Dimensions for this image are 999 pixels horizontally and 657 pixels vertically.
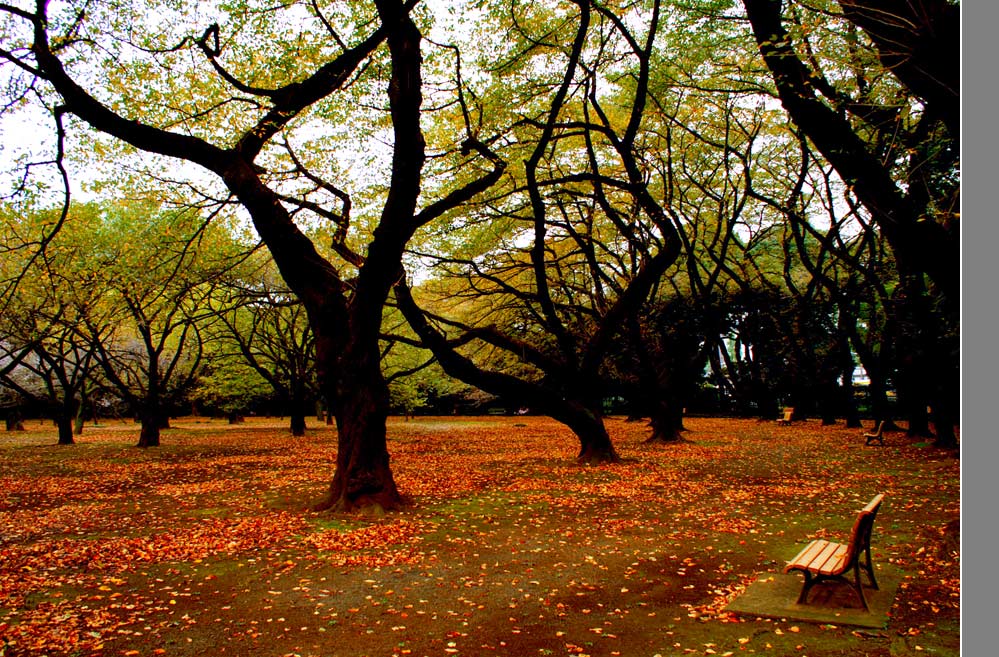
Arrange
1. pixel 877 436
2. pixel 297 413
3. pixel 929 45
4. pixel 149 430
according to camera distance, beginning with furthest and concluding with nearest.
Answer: pixel 297 413 → pixel 149 430 → pixel 877 436 → pixel 929 45

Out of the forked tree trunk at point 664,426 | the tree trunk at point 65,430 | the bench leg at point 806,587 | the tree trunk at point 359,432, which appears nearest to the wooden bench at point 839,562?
the bench leg at point 806,587

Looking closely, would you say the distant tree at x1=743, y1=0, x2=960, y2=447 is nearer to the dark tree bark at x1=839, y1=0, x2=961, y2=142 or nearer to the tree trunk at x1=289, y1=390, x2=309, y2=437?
the dark tree bark at x1=839, y1=0, x2=961, y2=142

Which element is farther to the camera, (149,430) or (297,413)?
(297,413)

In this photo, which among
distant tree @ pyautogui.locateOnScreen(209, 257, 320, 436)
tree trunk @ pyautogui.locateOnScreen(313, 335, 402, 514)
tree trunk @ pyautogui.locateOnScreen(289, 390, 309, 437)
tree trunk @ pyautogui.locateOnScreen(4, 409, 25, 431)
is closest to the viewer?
tree trunk @ pyautogui.locateOnScreen(313, 335, 402, 514)

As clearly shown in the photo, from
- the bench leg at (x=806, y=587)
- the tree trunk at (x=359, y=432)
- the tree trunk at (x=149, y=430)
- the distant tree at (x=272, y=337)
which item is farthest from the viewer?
the distant tree at (x=272, y=337)

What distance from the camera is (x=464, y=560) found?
7.01m

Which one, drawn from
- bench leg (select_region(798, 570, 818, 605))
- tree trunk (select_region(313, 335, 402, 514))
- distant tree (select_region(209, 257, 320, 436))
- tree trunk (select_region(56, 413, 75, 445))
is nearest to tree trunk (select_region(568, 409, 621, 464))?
tree trunk (select_region(313, 335, 402, 514))

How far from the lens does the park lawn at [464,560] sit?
470 centimetres

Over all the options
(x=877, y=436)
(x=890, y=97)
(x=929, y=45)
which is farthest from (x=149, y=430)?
(x=929, y=45)

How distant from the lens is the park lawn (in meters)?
4.70

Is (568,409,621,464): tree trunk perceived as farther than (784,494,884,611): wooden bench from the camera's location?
Yes

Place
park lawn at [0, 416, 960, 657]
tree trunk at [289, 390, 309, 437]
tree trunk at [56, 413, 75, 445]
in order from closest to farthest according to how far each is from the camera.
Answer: park lawn at [0, 416, 960, 657] → tree trunk at [56, 413, 75, 445] → tree trunk at [289, 390, 309, 437]

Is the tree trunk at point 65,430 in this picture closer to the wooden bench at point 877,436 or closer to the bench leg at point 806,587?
the bench leg at point 806,587

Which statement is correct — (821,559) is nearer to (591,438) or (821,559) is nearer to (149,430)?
(591,438)
